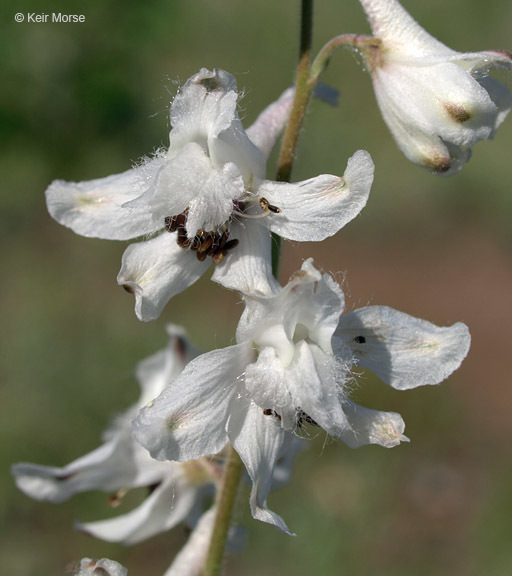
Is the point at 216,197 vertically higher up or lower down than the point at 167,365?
higher up

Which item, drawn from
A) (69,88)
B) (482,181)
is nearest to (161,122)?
(69,88)

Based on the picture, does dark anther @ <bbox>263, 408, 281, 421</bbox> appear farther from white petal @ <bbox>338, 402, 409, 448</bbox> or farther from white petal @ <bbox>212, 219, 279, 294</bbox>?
white petal @ <bbox>212, 219, 279, 294</bbox>

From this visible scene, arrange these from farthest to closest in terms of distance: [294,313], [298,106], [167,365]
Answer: [167,365], [298,106], [294,313]

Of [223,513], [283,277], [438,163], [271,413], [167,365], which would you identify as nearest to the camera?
[271,413]

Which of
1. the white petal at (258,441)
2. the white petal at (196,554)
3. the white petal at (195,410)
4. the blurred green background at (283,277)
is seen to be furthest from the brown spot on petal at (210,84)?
the blurred green background at (283,277)

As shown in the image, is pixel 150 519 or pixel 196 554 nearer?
pixel 196 554

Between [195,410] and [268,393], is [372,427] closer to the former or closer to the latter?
[268,393]

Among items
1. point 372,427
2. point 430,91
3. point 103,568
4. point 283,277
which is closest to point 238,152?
point 430,91

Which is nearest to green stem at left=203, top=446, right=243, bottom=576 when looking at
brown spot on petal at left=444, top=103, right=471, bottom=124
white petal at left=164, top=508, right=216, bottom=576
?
white petal at left=164, top=508, right=216, bottom=576
